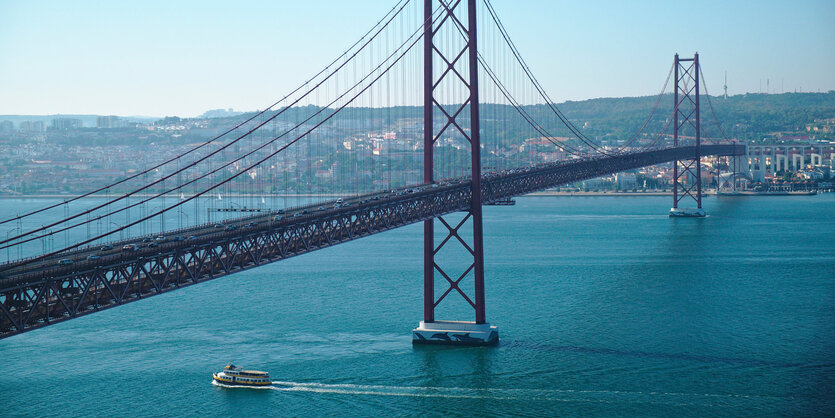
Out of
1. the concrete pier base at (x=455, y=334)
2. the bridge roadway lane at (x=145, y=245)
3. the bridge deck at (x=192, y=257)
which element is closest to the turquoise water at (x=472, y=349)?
the concrete pier base at (x=455, y=334)

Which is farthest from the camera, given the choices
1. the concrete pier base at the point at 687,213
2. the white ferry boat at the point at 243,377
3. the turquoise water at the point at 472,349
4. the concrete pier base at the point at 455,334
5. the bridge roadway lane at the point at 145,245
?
the concrete pier base at the point at 687,213

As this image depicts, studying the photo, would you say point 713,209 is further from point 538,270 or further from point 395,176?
point 538,270

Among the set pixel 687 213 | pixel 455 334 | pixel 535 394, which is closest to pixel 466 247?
pixel 455 334

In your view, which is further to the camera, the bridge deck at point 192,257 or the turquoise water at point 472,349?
the turquoise water at point 472,349

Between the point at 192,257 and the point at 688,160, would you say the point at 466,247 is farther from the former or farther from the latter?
the point at 688,160

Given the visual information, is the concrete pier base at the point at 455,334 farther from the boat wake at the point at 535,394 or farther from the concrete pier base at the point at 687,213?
the concrete pier base at the point at 687,213

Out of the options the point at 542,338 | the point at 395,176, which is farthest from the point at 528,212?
the point at 542,338
